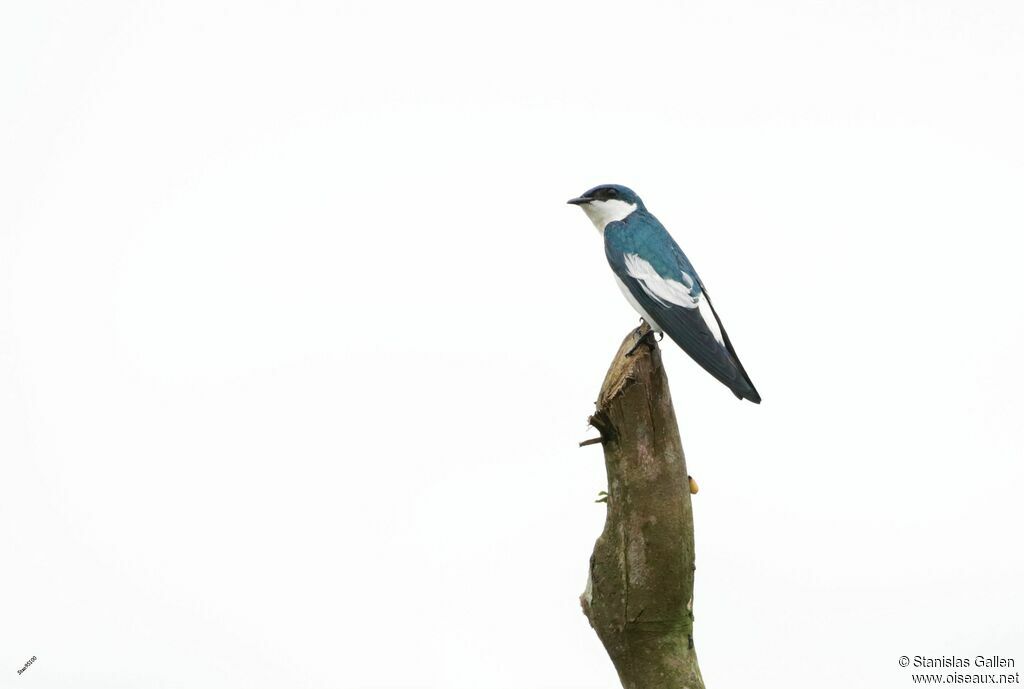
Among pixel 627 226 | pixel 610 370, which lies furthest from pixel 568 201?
pixel 610 370

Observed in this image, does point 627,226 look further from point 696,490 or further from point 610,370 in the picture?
point 696,490

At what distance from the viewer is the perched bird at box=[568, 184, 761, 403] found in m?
7.52

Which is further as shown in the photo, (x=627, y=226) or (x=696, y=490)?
(x=627, y=226)

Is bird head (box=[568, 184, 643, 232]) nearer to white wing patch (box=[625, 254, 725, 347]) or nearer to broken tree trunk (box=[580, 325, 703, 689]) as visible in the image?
white wing patch (box=[625, 254, 725, 347])

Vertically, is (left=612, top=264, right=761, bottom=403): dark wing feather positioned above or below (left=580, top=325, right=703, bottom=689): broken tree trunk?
above

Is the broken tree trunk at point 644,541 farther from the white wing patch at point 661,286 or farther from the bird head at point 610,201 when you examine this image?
the bird head at point 610,201

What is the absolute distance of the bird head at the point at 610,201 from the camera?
849 centimetres

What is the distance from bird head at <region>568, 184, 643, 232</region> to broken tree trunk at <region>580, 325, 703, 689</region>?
1.68 m

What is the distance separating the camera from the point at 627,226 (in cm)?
828

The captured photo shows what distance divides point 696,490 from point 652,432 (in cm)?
56

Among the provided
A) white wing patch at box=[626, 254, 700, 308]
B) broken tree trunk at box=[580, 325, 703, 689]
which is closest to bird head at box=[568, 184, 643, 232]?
white wing patch at box=[626, 254, 700, 308]

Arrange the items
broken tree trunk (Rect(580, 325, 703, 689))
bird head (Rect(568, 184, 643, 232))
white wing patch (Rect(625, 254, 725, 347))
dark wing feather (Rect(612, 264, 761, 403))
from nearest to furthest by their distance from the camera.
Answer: broken tree trunk (Rect(580, 325, 703, 689)) → dark wing feather (Rect(612, 264, 761, 403)) → white wing patch (Rect(625, 254, 725, 347)) → bird head (Rect(568, 184, 643, 232))

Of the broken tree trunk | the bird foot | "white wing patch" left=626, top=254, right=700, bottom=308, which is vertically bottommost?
the broken tree trunk

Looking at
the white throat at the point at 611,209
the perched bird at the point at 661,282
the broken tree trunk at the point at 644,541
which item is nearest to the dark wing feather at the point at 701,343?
the perched bird at the point at 661,282
